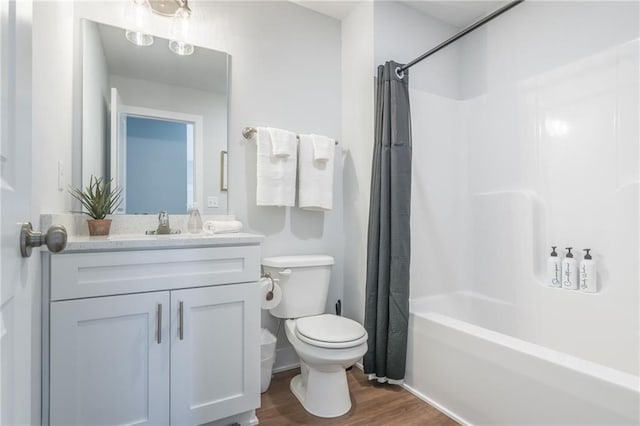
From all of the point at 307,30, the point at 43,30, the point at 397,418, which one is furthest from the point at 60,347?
the point at 307,30

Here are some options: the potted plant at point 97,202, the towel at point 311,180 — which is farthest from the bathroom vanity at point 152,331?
the towel at point 311,180

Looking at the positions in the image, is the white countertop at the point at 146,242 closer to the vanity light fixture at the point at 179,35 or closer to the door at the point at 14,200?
the door at the point at 14,200

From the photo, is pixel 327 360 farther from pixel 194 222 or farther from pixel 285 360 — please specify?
pixel 194 222

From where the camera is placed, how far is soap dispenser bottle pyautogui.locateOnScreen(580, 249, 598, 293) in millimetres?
1711

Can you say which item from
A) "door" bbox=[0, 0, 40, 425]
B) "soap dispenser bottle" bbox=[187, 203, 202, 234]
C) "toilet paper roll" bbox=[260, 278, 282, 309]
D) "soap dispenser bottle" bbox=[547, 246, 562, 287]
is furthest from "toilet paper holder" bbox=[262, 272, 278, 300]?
"soap dispenser bottle" bbox=[547, 246, 562, 287]

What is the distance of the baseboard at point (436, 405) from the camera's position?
157 cm

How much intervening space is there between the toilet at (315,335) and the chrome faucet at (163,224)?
0.57m

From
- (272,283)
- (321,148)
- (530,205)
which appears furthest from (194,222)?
(530,205)

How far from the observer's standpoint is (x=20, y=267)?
61cm

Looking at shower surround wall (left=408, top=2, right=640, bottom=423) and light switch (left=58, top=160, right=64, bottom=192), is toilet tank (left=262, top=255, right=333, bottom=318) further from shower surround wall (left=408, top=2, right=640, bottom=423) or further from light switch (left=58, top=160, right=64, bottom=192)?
light switch (left=58, top=160, right=64, bottom=192)

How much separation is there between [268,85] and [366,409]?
1.98 meters

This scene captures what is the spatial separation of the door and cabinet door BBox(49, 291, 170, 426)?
548 millimetres

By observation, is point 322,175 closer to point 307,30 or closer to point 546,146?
point 307,30

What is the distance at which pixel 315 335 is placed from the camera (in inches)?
62.7
